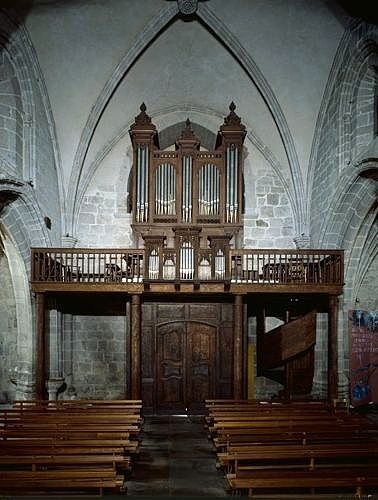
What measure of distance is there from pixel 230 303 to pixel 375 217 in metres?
4.59

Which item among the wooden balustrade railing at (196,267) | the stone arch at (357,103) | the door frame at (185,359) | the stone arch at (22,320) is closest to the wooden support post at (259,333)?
the door frame at (185,359)

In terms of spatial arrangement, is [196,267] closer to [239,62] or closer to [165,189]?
[165,189]

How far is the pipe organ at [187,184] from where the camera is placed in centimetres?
1549

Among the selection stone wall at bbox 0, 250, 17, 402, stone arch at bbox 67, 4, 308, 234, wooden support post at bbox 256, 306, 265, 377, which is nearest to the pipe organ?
stone arch at bbox 67, 4, 308, 234

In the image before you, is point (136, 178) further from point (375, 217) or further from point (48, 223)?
point (375, 217)

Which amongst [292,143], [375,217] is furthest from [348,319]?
[292,143]

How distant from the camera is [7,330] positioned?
16.4m

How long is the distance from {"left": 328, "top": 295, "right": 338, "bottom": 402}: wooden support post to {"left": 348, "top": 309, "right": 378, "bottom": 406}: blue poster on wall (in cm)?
133

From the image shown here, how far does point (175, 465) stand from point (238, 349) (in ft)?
13.0

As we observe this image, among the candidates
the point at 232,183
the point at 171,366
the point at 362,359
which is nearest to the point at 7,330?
the point at 171,366

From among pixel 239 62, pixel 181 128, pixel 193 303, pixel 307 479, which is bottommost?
pixel 307 479

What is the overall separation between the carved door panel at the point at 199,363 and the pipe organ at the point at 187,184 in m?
2.54

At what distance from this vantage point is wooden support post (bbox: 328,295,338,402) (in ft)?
42.1

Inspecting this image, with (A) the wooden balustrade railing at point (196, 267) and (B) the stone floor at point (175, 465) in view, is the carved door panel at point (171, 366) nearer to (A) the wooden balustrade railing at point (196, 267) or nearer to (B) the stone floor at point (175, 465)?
(B) the stone floor at point (175, 465)
